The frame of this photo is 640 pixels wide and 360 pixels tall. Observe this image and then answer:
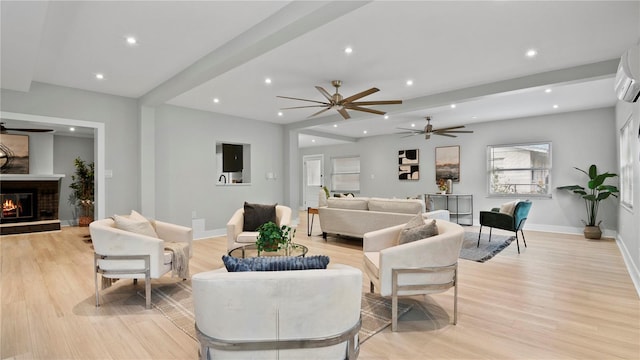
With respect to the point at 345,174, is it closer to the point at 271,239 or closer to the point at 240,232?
the point at 240,232

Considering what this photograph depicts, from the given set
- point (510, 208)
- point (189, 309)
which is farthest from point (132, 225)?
point (510, 208)

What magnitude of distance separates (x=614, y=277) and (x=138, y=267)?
5.32 meters

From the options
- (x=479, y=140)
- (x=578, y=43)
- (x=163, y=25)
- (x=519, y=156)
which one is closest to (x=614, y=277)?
(x=578, y=43)

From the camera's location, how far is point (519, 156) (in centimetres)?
743

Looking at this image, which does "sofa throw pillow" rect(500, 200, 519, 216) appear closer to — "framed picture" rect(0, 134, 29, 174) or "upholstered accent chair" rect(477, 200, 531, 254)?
"upholstered accent chair" rect(477, 200, 531, 254)

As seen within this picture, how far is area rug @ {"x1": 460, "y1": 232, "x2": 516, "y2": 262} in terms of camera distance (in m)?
4.72

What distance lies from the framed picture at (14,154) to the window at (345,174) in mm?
8544

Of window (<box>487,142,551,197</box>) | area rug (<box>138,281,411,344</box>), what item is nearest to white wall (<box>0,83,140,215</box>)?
area rug (<box>138,281,411,344</box>)

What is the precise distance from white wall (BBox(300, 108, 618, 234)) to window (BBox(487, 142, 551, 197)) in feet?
0.43

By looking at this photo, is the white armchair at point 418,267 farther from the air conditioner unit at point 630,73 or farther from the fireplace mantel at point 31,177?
the fireplace mantel at point 31,177

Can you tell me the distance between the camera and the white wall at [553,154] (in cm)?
637

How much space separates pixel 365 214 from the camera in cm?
550

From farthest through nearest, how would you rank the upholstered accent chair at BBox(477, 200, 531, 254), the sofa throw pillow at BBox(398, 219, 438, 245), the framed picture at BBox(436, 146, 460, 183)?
the framed picture at BBox(436, 146, 460, 183) < the upholstered accent chair at BBox(477, 200, 531, 254) < the sofa throw pillow at BBox(398, 219, 438, 245)

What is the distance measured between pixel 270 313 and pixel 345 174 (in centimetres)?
987
